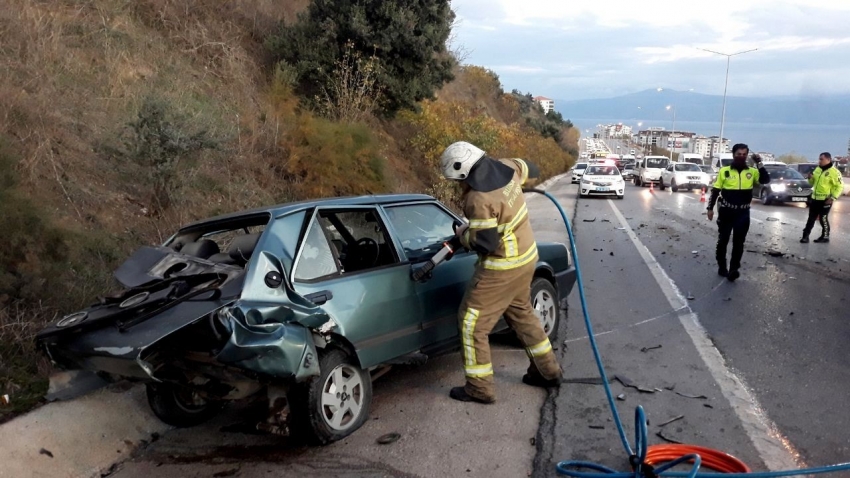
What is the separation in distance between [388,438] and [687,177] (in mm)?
31111

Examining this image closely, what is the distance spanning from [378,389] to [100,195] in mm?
5468

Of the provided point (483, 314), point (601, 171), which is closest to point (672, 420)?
point (483, 314)

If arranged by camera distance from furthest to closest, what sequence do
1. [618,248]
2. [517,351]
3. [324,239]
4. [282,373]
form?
[618,248]
[517,351]
[324,239]
[282,373]

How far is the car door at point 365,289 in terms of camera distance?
4.05 m

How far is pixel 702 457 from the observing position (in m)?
3.69

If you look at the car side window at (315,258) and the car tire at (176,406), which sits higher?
the car side window at (315,258)

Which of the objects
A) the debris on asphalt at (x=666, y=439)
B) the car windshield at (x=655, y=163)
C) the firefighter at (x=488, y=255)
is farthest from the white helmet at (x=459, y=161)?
the car windshield at (x=655, y=163)

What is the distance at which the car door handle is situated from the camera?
390 cm

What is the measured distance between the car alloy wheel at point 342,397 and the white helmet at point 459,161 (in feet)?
4.73

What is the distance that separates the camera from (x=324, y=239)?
433 cm

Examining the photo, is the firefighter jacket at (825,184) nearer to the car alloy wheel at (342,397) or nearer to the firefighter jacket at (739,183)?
the firefighter jacket at (739,183)

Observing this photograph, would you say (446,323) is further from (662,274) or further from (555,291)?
(662,274)

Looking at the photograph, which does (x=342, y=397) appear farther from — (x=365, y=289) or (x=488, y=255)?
(x=488, y=255)

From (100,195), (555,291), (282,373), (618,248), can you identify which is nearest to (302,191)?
(100,195)
